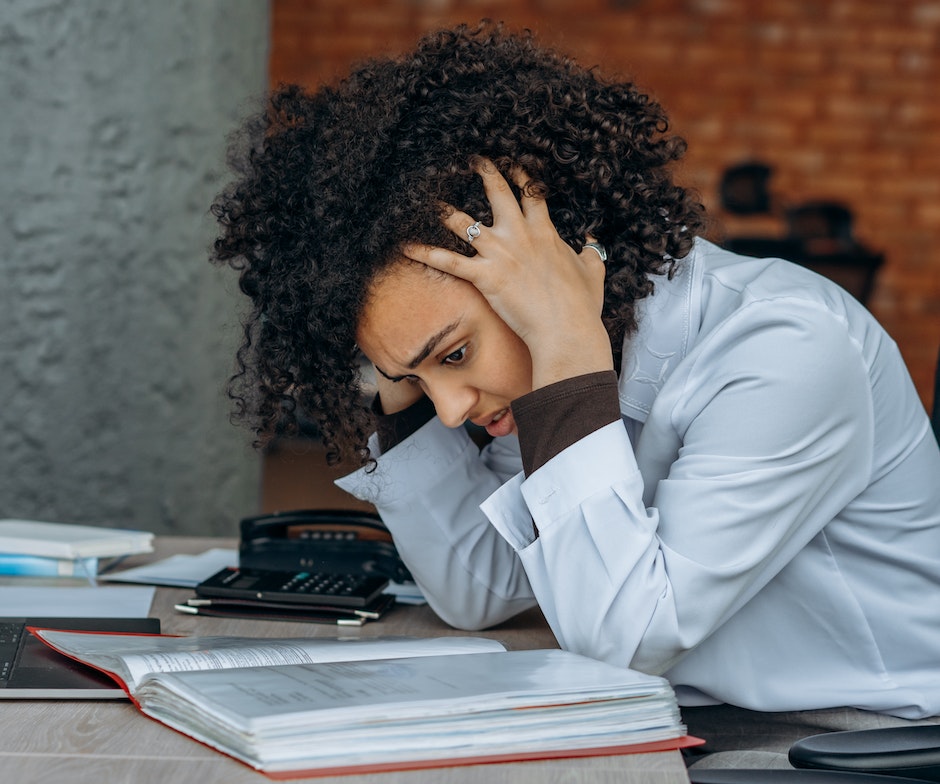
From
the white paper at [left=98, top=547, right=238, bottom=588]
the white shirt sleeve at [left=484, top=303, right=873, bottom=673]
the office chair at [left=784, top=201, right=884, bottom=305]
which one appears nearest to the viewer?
the white shirt sleeve at [left=484, top=303, right=873, bottom=673]

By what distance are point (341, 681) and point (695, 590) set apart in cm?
35

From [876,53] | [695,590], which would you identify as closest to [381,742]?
[695,590]

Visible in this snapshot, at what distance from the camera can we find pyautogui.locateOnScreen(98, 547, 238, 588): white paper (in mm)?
1467

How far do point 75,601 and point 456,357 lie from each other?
542 millimetres

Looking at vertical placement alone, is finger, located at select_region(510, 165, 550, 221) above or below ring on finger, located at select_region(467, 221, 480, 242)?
above

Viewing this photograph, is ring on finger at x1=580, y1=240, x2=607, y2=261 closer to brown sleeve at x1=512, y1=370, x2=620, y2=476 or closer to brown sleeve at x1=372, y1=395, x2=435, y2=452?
brown sleeve at x1=512, y1=370, x2=620, y2=476

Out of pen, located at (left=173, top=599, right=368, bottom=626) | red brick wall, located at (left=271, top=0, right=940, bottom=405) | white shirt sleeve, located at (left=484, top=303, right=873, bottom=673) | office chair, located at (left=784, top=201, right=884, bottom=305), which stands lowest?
pen, located at (left=173, top=599, right=368, bottom=626)

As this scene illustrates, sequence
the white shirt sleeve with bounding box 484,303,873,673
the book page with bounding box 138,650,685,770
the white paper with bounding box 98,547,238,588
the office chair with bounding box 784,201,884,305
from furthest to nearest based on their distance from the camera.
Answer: the office chair with bounding box 784,201,884,305, the white paper with bounding box 98,547,238,588, the white shirt sleeve with bounding box 484,303,873,673, the book page with bounding box 138,650,685,770

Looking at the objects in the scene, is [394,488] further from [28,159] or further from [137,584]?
[28,159]

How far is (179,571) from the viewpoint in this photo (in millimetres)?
1524

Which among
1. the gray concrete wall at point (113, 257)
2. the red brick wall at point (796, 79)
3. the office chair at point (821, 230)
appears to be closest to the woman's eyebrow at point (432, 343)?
the gray concrete wall at point (113, 257)

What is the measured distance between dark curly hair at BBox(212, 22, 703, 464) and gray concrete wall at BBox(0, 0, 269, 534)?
0.74 metres

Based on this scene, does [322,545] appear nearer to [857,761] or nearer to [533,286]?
[533,286]

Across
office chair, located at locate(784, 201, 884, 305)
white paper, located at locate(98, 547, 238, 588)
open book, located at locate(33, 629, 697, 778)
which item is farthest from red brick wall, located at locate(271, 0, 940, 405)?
open book, located at locate(33, 629, 697, 778)
